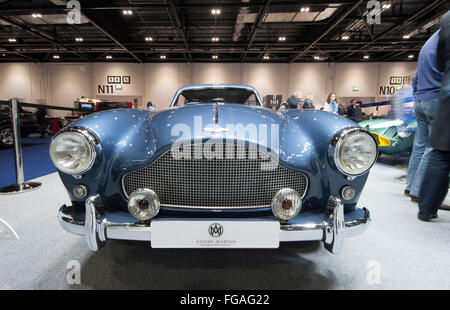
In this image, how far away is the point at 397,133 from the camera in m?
4.32

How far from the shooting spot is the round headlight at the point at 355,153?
128 centimetres

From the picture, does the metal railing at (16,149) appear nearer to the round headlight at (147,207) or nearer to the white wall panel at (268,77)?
the round headlight at (147,207)

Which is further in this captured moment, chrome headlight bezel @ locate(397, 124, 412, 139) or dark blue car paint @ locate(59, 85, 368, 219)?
chrome headlight bezel @ locate(397, 124, 412, 139)

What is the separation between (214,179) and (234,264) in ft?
2.00

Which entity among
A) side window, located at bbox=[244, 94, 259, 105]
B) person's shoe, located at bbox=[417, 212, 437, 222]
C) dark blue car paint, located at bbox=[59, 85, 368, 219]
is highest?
side window, located at bbox=[244, 94, 259, 105]

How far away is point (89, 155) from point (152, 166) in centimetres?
33

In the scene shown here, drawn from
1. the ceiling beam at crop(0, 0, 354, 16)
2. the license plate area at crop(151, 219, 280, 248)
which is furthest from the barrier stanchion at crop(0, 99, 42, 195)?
the ceiling beam at crop(0, 0, 354, 16)

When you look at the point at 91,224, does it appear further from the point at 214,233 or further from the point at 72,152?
the point at 214,233

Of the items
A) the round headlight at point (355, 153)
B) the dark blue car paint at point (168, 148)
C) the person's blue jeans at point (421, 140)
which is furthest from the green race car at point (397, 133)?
the round headlight at point (355, 153)

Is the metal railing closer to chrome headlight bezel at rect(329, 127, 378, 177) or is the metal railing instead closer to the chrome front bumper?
the chrome front bumper

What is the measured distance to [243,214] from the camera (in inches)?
51.1

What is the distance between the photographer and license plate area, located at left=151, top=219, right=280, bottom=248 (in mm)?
1144

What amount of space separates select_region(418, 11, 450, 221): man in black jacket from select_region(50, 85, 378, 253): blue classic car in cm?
109

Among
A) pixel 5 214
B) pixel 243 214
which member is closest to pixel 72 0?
pixel 5 214
